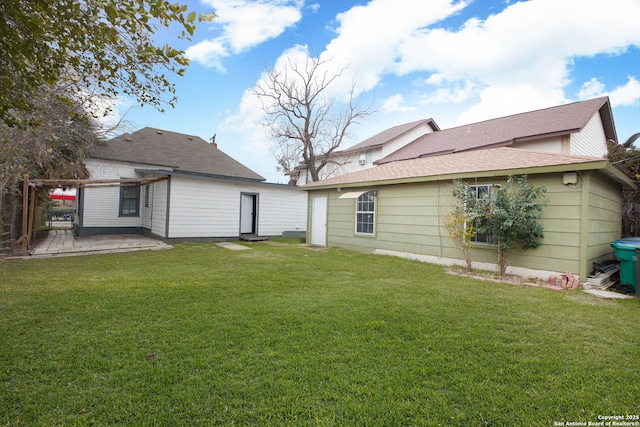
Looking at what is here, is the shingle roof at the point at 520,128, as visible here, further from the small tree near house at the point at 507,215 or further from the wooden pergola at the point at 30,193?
the wooden pergola at the point at 30,193

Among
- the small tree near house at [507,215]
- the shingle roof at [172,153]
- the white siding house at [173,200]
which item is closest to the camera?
the small tree near house at [507,215]

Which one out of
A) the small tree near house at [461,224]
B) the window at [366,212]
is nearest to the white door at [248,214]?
the window at [366,212]

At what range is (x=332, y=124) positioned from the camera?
2252 centimetres

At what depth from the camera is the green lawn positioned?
7.03 feet

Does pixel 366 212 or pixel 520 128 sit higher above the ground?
pixel 520 128

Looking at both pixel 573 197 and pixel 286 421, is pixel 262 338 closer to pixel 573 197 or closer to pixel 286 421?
pixel 286 421

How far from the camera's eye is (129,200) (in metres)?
15.1

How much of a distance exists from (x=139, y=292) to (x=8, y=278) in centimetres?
306

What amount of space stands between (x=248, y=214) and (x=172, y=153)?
622cm

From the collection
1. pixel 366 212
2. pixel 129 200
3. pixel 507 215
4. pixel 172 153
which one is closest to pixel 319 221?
pixel 366 212

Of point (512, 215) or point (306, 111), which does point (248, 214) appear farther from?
point (512, 215)

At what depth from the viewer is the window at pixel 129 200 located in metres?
14.9

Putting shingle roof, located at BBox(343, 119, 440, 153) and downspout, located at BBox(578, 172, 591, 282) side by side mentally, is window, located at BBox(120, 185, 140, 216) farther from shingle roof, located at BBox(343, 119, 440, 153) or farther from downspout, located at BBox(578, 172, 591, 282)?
downspout, located at BBox(578, 172, 591, 282)

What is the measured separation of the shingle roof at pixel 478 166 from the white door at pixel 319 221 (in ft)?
3.05
